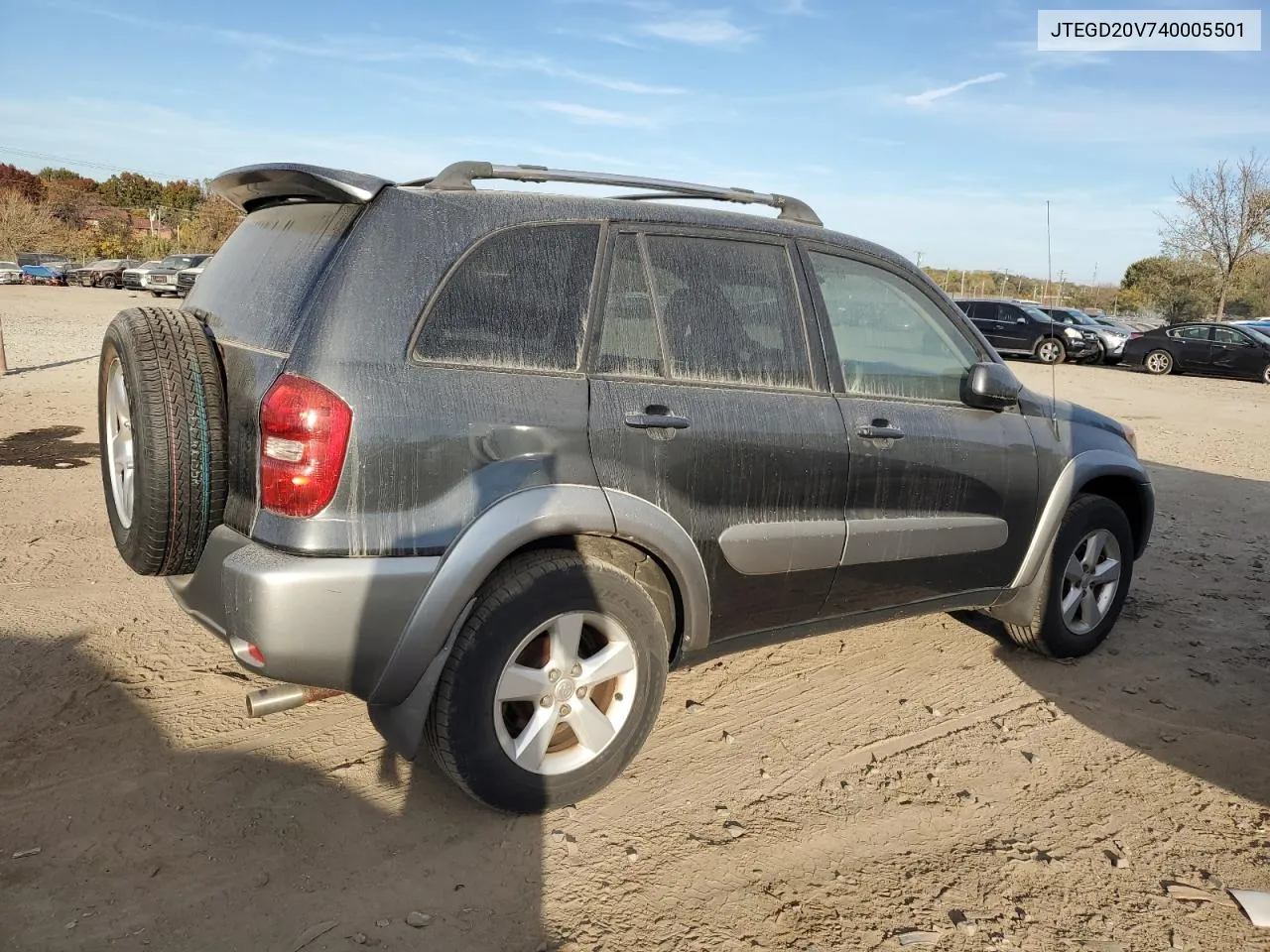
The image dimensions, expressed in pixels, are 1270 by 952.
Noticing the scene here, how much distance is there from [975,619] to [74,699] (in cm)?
409

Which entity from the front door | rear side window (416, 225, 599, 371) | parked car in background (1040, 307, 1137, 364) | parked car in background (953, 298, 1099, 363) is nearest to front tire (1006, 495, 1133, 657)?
the front door

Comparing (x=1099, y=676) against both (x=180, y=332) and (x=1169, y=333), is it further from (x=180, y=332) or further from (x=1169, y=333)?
(x=1169, y=333)

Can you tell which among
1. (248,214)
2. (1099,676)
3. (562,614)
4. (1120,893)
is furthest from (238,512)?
(1099,676)

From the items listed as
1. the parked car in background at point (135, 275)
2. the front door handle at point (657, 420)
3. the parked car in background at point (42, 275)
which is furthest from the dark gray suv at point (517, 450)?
the parked car in background at point (42, 275)

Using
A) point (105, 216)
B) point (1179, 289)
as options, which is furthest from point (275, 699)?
point (105, 216)

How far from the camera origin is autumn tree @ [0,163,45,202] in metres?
67.2

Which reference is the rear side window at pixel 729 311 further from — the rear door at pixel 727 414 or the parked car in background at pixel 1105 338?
the parked car in background at pixel 1105 338

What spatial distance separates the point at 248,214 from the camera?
352cm

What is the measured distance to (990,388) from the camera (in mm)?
3787

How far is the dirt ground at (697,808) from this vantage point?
2.57 meters

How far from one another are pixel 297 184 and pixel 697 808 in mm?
2282

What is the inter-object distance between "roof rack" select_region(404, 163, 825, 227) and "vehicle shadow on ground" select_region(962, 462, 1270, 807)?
7.52ft

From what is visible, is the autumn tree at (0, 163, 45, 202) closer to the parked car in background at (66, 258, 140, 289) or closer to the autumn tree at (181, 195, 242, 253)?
the autumn tree at (181, 195, 242, 253)

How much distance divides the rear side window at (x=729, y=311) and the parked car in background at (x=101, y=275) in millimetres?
43447
